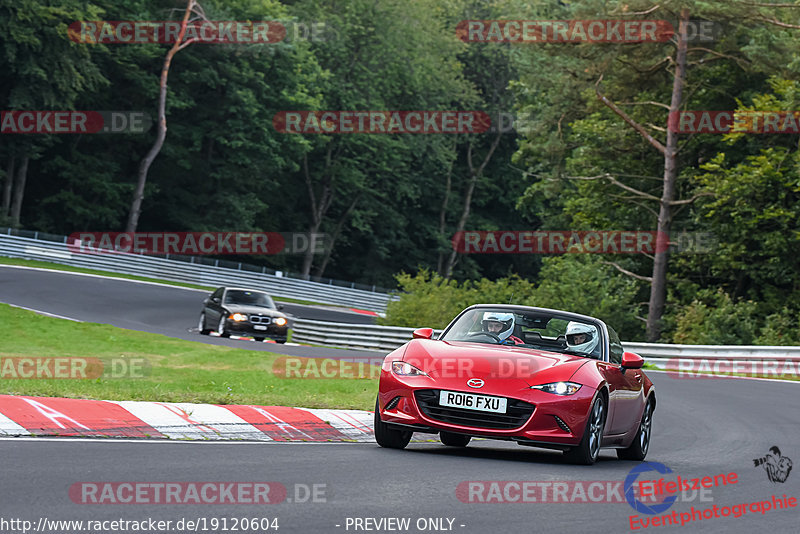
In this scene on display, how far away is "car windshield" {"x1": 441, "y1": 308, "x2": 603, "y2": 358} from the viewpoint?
11.1 metres

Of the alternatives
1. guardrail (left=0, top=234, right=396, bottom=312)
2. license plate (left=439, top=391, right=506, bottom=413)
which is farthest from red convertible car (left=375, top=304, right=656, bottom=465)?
guardrail (left=0, top=234, right=396, bottom=312)

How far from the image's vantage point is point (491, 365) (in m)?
10.1

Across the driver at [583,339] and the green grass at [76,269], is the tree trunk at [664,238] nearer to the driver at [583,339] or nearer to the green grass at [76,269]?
the green grass at [76,269]

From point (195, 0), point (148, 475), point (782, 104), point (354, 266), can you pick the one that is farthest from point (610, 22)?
point (354, 266)

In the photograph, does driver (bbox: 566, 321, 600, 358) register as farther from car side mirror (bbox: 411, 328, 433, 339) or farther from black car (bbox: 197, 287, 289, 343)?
black car (bbox: 197, 287, 289, 343)

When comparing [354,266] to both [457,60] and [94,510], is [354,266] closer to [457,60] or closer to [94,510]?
[457,60]

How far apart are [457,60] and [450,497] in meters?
78.5

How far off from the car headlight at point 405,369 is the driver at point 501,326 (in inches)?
46.7

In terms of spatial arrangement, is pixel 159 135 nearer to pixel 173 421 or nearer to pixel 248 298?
pixel 248 298

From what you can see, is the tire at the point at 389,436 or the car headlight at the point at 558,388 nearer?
the car headlight at the point at 558,388

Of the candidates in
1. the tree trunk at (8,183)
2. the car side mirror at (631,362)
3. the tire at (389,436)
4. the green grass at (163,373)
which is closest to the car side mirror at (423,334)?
the tire at (389,436)

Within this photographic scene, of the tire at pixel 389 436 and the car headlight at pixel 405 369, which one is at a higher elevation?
the car headlight at pixel 405 369

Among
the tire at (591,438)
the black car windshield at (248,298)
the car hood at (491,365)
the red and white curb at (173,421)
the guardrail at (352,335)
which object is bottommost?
the guardrail at (352,335)

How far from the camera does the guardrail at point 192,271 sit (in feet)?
167
